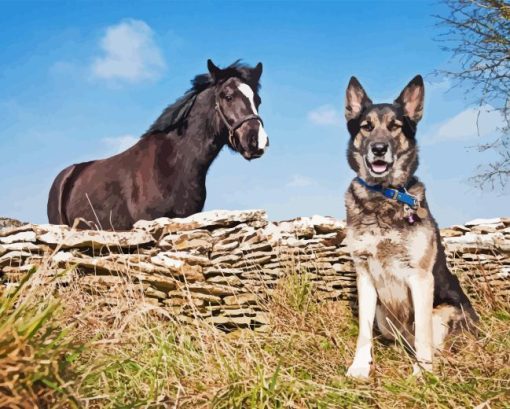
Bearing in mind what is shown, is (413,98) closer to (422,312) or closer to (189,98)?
(422,312)

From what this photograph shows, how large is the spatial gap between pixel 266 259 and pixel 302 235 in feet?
1.93

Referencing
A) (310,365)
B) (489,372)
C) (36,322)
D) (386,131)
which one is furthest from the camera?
(386,131)

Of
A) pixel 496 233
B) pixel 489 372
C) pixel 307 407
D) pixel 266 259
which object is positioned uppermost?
pixel 496 233

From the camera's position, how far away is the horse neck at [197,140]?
27.2 ft

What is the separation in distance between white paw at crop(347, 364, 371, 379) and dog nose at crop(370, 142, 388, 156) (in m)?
1.59

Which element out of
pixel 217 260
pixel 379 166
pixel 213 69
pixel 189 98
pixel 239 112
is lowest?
pixel 217 260

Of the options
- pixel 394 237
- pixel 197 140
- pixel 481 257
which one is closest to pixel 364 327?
pixel 394 237

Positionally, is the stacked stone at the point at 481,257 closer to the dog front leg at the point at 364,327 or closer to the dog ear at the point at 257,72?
the dog front leg at the point at 364,327

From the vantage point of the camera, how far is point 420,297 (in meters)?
4.58

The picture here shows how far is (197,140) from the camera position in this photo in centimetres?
834

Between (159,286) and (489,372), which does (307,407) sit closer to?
(489,372)

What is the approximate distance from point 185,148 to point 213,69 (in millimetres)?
1149

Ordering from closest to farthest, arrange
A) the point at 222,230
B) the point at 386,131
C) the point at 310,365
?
the point at 310,365
the point at 386,131
the point at 222,230

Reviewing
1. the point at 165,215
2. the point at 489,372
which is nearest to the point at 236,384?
the point at 489,372
